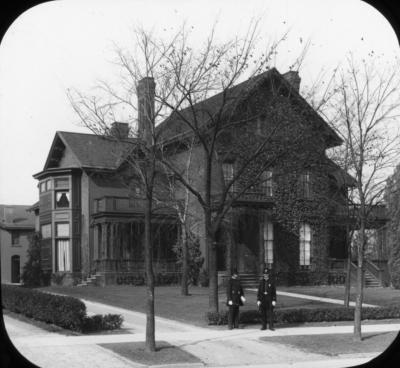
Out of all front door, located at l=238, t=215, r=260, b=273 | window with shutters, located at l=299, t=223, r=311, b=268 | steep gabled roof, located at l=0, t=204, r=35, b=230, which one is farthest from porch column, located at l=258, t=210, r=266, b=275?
steep gabled roof, located at l=0, t=204, r=35, b=230

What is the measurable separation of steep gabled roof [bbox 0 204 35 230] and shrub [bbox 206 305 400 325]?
108ft

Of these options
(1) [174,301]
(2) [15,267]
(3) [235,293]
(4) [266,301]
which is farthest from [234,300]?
(2) [15,267]

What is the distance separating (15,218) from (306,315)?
34951 mm

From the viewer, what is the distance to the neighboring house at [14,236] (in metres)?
45.4

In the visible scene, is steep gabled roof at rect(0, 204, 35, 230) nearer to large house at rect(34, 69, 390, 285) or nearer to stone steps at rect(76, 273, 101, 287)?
large house at rect(34, 69, 390, 285)

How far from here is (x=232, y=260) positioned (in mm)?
29500

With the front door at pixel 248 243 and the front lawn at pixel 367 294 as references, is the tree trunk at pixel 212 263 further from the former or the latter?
the front door at pixel 248 243

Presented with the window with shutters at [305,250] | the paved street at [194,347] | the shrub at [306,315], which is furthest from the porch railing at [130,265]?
the shrub at [306,315]

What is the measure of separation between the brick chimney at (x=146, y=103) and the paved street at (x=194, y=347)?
4.60 m

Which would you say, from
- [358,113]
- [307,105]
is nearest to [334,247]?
[307,105]

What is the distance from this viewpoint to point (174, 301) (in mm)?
21922

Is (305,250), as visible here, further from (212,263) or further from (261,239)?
(212,263)

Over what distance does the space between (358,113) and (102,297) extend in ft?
40.0

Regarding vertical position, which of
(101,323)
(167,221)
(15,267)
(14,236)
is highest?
(167,221)
